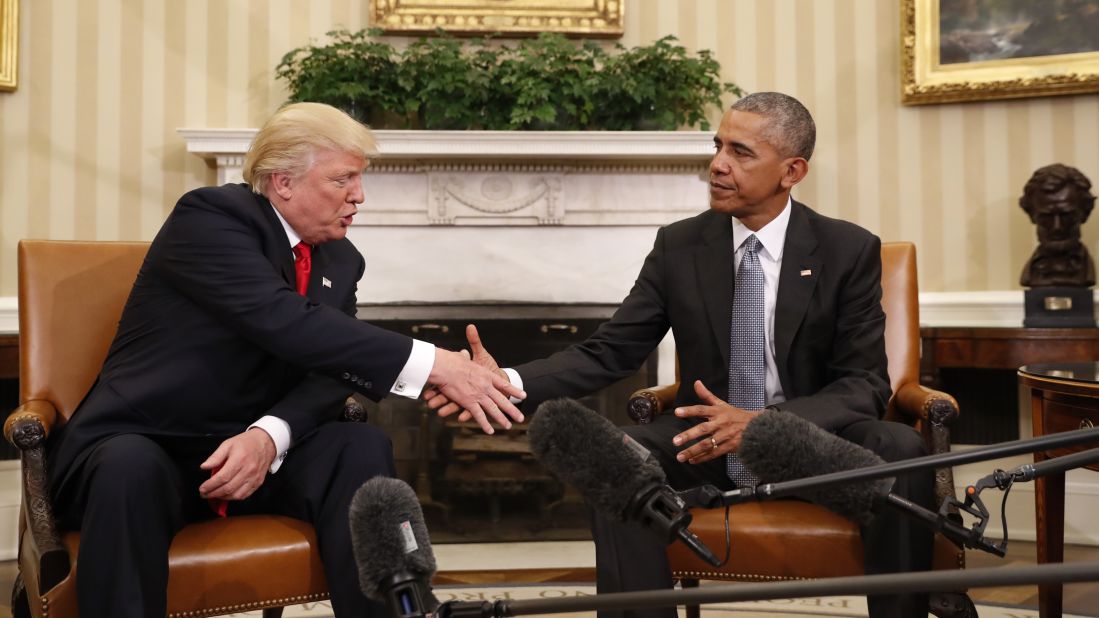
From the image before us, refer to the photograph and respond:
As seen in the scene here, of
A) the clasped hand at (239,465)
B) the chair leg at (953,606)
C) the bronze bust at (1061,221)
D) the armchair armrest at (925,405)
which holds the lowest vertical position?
the chair leg at (953,606)

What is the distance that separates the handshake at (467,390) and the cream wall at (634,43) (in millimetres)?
2685

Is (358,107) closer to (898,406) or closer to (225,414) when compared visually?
(225,414)

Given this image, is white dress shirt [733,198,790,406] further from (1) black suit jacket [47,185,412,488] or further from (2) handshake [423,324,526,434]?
(1) black suit jacket [47,185,412,488]

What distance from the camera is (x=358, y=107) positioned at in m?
4.39

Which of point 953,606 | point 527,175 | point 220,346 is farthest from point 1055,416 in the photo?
point 527,175

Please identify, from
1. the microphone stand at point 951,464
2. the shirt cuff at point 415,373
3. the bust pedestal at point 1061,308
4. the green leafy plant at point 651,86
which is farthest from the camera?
the green leafy plant at point 651,86

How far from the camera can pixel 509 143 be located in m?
4.29

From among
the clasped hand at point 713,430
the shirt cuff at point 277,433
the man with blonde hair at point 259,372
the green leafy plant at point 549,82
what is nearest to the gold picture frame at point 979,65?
the green leafy plant at point 549,82

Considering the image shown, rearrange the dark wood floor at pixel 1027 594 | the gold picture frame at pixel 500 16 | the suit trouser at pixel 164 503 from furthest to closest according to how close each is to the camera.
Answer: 1. the gold picture frame at pixel 500 16
2. the dark wood floor at pixel 1027 594
3. the suit trouser at pixel 164 503

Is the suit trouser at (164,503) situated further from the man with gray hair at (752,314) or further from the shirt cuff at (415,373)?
the man with gray hair at (752,314)

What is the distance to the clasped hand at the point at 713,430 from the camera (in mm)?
2242

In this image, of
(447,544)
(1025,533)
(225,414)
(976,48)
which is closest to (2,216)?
(447,544)

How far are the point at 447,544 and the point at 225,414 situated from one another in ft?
7.21

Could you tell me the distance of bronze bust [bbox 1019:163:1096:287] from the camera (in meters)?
4.05
